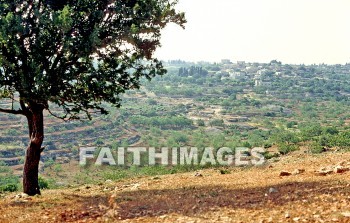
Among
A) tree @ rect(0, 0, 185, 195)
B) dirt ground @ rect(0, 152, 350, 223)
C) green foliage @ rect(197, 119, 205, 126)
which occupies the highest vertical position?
tree @ rect(0, 0, 185, 195)

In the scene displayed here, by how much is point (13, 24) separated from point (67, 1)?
6.70 feet

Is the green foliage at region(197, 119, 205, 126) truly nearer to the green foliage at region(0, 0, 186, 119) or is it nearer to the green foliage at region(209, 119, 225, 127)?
the green foliage at region(209, 119, 225, 127)

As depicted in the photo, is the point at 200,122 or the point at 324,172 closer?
the point at 324,172

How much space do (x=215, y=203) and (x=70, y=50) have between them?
7.01m

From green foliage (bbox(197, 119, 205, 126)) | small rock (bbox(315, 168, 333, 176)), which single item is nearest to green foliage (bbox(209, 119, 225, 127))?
green foliage (bbox(197, 119, 205, 126))

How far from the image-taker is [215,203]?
11320 millimetres

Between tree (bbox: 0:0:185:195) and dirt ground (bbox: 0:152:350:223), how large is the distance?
3607 mm

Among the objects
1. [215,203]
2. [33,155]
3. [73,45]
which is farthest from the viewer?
[33,155]

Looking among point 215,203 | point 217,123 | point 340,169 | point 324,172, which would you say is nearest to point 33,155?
point 215,203

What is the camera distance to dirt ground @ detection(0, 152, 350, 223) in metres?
9.27

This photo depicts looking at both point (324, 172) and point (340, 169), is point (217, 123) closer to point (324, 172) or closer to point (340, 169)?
point (324, 172)

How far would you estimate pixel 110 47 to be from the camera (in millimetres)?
14281

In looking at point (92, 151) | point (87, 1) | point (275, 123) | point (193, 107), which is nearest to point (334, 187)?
point (87, 1)

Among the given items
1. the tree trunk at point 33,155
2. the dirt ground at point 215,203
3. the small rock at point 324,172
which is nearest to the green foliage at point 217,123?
the dirt ground at point 215,203
